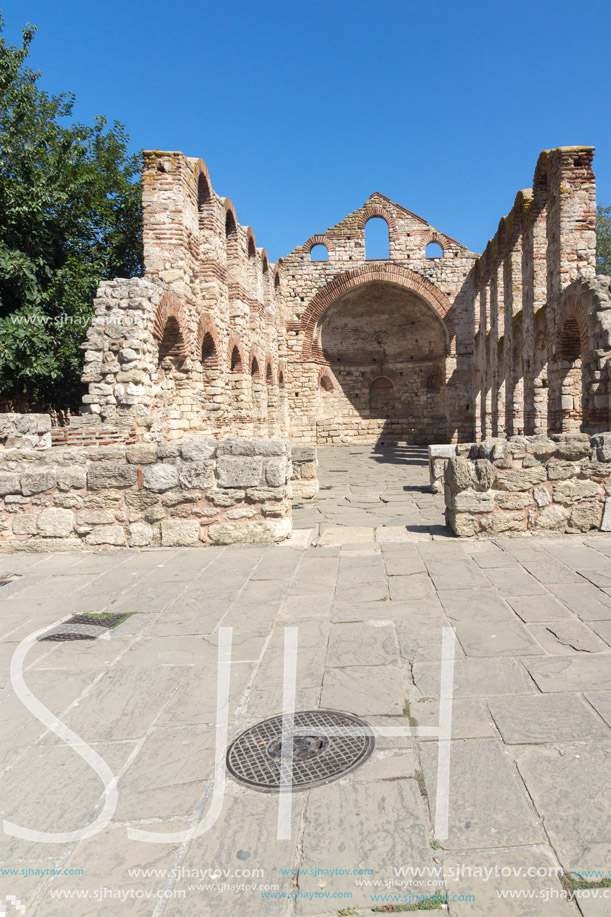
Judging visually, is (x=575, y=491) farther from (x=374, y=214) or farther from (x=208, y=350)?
(x=374, y=214)

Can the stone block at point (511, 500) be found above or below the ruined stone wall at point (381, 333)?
below

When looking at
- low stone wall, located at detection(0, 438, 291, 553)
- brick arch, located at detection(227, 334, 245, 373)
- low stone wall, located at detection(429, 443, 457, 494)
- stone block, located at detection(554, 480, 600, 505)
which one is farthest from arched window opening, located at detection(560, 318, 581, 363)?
low stone wall, located at detection(0, 438, 291, 553)

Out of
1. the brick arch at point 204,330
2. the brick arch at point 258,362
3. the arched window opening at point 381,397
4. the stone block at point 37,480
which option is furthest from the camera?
the arched window opening at point 381,397

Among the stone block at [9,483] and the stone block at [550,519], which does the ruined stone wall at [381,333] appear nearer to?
the stone block at [550,519]

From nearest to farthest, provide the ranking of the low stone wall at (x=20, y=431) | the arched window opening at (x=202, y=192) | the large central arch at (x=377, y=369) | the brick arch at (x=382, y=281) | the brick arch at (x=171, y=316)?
the low stone wall at (x=20, y=431) → the brick arch at (x=171, y=316) → the arched window opening at (x=202, y=192) → the brick arch at (x=382, y=281) → the large central arch at (x=377, y=369)

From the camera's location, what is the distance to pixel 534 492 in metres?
5.42

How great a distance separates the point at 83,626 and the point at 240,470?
7.42ft

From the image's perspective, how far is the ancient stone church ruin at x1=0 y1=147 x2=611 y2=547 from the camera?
5.51 m

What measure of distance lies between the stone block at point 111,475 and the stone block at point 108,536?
0.42 m

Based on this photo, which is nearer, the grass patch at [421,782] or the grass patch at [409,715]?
the grass patch at [421,782]

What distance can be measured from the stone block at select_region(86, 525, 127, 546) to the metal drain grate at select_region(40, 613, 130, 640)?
71.6 inches

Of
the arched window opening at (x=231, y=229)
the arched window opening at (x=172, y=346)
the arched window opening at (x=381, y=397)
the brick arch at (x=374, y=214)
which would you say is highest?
the brick arch at (x=374, y=214)

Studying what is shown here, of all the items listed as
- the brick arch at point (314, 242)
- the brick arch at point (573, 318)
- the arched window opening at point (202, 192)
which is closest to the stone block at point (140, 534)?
the brick arch at point (573, 318)

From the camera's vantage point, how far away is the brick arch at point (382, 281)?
836 inches
